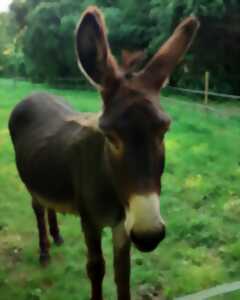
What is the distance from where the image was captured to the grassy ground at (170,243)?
3.75 metres

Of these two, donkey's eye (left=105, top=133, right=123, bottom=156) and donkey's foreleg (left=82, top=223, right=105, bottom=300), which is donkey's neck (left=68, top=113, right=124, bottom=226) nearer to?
donkey's foreleg (left=82, top=223, right=105, bottom=300)

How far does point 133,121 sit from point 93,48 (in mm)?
419

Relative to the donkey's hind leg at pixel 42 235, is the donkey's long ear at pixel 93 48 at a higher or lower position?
higher

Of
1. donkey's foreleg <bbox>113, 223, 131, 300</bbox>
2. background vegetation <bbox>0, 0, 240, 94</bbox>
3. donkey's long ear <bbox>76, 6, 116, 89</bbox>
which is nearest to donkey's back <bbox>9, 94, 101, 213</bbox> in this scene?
donkey's foreleg <bbox>113, 223, 131, 300</bbox>

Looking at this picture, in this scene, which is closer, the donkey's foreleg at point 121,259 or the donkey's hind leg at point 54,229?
the donkey's foreleg at point 121,259

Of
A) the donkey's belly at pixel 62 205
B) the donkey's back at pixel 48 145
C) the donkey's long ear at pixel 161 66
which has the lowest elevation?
the donkey's belly at pixel 62 205

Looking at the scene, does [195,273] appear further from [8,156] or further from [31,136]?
[8,156]

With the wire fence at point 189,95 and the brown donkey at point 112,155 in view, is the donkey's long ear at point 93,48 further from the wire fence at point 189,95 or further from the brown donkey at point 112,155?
the wire fence at point 189,95

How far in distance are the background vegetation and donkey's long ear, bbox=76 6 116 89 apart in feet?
32.9

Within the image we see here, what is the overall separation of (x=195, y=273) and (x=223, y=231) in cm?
91

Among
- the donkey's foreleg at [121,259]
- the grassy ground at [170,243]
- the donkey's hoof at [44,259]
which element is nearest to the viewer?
the donkey's foreleg at [121,259]

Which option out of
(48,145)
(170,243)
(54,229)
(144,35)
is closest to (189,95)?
(144,35)

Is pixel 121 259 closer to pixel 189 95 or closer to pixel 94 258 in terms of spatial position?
pixel 94 258

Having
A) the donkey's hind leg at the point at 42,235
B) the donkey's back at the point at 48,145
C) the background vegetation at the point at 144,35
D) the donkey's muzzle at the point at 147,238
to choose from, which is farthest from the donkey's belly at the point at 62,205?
the background vegetation at the point at 144,35
